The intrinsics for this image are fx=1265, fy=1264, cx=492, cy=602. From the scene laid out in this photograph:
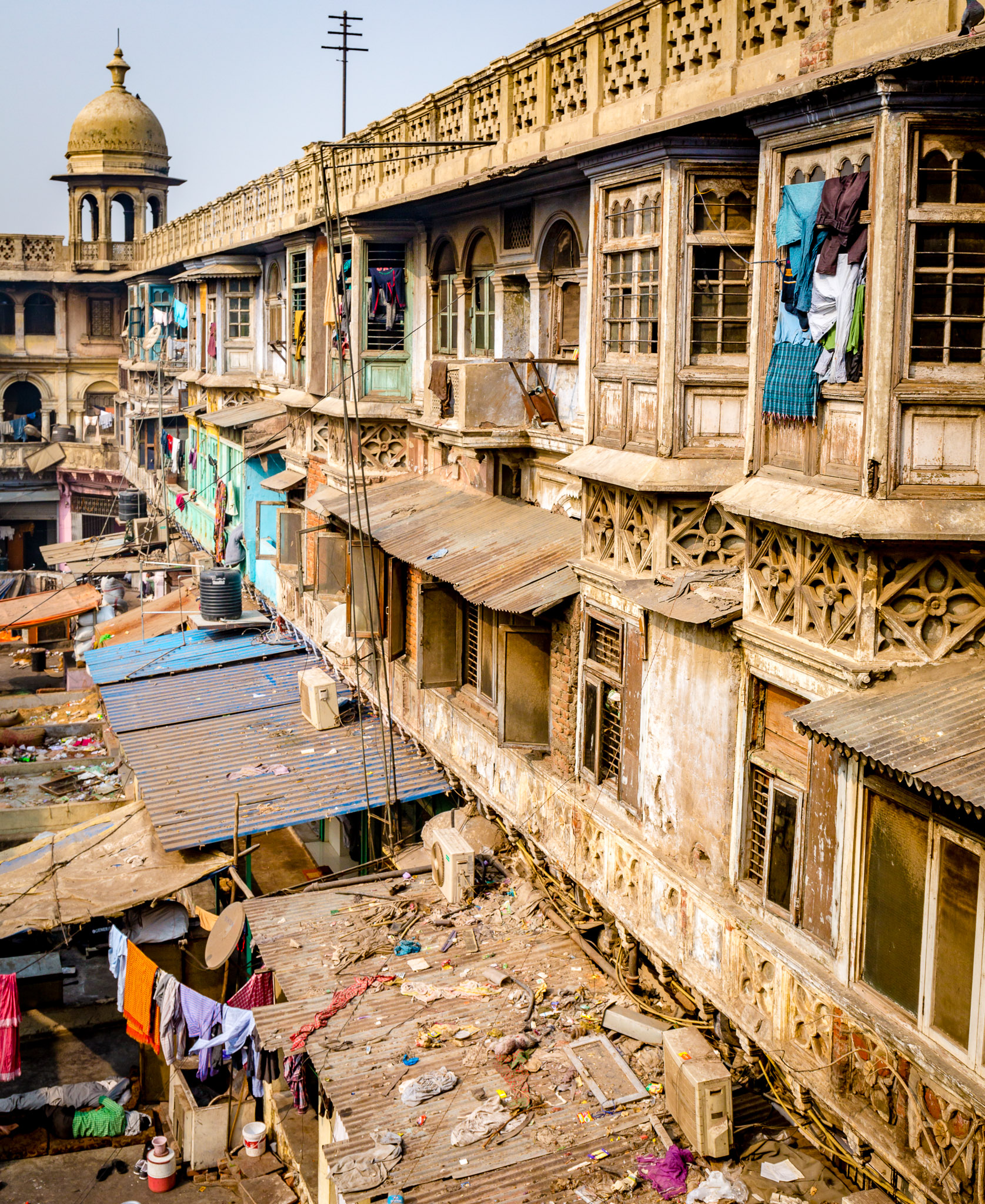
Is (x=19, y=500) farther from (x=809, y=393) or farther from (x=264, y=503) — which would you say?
(x=809, y=393)

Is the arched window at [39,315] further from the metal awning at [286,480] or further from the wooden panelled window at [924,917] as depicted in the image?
the wooden panelled window at [924,917]

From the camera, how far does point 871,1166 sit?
7543 mm

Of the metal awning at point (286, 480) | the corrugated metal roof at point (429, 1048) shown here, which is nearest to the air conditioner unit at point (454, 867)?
the corrugated metal roof at point (429, 1048)

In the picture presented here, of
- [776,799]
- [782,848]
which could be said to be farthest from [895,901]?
[776,799]

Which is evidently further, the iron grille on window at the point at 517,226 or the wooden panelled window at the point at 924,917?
the iron grille on window at the point at 517,226

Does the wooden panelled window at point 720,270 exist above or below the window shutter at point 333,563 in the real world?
above

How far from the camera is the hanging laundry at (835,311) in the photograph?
738 centimetres

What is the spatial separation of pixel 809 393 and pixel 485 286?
8171 mm

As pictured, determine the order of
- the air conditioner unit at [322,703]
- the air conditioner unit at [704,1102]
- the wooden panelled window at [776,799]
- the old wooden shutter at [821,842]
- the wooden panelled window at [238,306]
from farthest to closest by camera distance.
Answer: the wooden panelled window at [238,306] → the air conditioner unit at [322,703] → the air conditioner unit at [704,1102] → the wooden panelled window at [776,799] → the old wooden shutter at [821,842]

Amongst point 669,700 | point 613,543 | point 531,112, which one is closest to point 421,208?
point 531,112

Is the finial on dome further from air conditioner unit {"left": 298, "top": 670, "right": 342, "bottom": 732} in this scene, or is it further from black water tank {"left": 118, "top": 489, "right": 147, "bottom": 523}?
air conditioner unit {"left": 298, "top": 670, "right": 342, "bottom": 732}

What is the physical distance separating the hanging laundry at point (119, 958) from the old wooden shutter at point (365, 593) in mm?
4820

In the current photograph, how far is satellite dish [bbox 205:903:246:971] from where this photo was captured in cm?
1269

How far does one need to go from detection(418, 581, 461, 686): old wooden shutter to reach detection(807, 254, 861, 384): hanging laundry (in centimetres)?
740
